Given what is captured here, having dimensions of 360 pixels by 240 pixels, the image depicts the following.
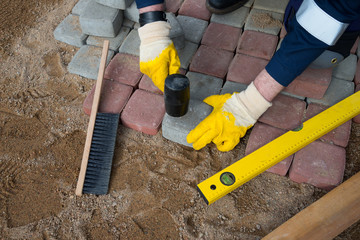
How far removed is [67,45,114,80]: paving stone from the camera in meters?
2.57

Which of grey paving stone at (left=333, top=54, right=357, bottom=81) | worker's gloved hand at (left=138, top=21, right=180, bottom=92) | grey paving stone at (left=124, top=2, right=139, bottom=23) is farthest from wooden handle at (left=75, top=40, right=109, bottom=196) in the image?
grey paving stone at (left=333, top=54, right=357, bottom=81)

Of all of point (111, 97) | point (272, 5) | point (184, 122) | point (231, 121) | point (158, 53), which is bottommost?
point (111, 97)

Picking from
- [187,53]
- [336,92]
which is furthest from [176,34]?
[336,92]

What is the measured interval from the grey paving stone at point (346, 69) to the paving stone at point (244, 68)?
601 millimetres

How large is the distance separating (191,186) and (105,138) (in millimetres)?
689

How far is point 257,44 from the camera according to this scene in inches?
105

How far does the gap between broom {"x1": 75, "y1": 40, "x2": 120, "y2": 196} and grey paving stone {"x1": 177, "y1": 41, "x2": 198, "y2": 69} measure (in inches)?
26.3

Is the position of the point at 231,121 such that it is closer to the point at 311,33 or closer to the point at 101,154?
the point at 311,33

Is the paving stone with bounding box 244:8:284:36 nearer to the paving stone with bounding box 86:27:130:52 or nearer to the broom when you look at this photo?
the paving stone with bounding box 86:27:130:52

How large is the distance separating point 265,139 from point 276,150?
16 cm

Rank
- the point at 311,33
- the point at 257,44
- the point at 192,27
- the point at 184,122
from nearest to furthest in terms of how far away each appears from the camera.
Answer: the point at 311,33 < the point at 184,122 < the point at 257,44 < the point at 192,27

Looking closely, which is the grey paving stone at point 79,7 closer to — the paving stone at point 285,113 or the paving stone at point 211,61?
the paving stone at point 211,61

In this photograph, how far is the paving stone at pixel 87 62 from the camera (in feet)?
8.45

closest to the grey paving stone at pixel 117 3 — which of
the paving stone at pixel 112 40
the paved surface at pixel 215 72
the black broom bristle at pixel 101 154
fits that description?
the paved surface at pixel 215 72
